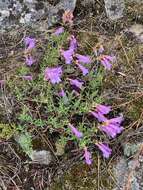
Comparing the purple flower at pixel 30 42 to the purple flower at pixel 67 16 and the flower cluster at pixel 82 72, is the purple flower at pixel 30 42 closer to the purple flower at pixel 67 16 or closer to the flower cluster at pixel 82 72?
the flower cluster at pixel 82 72

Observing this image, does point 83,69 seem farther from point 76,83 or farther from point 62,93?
point 62,93

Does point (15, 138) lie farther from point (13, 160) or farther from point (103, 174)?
point (103, 174)

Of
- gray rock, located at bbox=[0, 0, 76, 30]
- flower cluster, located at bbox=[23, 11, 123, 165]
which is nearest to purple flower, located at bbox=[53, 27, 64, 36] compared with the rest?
flower cluster, located at bbox=[23, 11, 123, 165]

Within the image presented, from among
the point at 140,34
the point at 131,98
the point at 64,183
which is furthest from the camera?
the point at 140,34

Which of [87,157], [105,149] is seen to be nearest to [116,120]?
[105,149]

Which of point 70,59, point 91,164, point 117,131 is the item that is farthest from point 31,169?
point 70,59

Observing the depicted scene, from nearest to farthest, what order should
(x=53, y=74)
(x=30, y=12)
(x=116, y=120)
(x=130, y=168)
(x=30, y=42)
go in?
(x=130, y=168), (x=116, y=120), (x=53, y=74), (x=30, y=42), (x=30, y=12)

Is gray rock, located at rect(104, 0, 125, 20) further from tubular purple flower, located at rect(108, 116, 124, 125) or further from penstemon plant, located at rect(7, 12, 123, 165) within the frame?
tubular purple flower, located at rect(108, 116, 124, 125)
